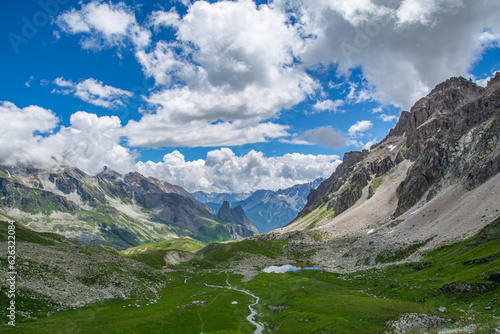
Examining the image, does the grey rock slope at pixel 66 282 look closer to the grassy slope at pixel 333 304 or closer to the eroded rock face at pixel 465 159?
the grassy slope at pixel 333 304

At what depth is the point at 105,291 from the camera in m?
81.5

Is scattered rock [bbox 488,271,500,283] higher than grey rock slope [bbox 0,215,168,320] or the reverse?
higher

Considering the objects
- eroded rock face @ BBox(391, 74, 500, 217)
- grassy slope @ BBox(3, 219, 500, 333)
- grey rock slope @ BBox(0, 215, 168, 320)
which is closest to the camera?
grassy slope @ BBox(3, 219, 500, 333)

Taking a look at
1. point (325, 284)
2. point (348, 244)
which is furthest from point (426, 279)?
point (348, 244)

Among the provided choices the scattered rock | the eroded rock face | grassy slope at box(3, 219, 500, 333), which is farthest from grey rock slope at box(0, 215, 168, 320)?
the eroded rock face

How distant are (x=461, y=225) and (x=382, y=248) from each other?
3176 cm

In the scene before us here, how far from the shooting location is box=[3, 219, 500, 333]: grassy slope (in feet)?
165

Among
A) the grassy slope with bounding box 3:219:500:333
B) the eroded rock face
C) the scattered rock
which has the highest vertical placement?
the eroded rock face

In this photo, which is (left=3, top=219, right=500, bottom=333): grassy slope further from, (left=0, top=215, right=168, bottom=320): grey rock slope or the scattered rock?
(left=0, top=215, right=168, bottom=320): grey rock slope

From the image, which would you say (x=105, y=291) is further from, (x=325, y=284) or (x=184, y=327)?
(x=325, y=284)

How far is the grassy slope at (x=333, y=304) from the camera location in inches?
1983

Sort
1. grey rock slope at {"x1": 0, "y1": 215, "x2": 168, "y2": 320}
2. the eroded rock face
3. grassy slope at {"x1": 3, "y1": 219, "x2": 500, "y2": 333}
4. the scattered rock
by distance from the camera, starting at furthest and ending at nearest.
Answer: the eroded rock face, grey rock slope at {"x1": 0, "y1": 215, "x2": 168, "y2": 320}, grassy slope at {"x1": 3, "y1": 219, "x2": 500, "y2": 333}, the scattered rock

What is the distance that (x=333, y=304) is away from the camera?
6638 cm

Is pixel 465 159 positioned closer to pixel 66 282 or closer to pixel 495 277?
pixel 495 277
